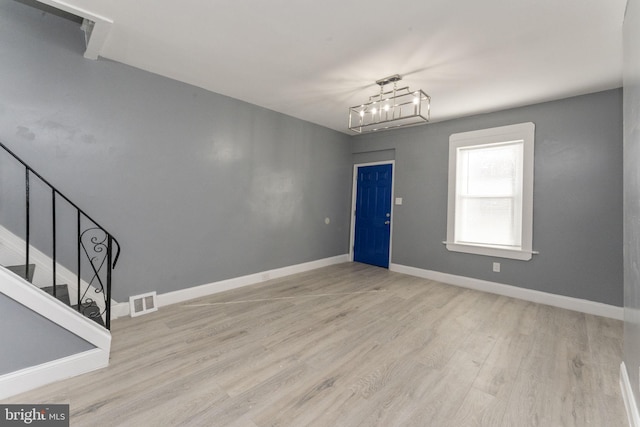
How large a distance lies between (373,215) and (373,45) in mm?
3483

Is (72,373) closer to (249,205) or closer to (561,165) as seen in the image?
(249,205)

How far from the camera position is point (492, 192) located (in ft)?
13.5

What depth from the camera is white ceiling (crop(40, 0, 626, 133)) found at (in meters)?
2.00

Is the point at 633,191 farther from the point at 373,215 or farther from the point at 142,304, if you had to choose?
the point at 142,304

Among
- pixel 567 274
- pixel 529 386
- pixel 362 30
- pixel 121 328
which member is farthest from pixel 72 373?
pixel 567 274

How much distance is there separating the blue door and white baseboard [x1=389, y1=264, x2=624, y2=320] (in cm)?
65

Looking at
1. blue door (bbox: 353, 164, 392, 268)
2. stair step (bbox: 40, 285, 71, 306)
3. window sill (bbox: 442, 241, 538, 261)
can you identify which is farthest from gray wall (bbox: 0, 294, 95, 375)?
window sill (bbox: 442, 241, 538, 261)

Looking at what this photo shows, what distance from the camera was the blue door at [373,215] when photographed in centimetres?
527

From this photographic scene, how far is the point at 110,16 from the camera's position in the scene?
2166 mm

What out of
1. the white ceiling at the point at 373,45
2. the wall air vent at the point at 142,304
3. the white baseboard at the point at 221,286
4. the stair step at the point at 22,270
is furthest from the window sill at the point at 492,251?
the stair step at the point at 22,270

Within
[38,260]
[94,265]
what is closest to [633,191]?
[94,265]

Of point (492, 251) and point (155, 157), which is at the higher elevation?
point (155, 157)

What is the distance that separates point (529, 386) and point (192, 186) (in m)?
3.87

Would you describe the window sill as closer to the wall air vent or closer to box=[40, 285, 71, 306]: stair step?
the wall air vent
